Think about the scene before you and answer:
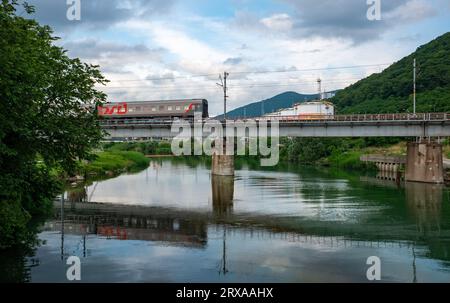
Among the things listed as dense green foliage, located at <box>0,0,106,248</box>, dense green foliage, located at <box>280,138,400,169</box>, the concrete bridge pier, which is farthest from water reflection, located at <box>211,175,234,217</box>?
dense green foliage, located at <box>280,138,400,169</box>

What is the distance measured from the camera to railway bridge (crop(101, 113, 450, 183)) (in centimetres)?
6284

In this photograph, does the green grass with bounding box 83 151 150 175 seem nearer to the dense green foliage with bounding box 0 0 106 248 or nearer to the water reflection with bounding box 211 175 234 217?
the water reflection with bounding box 211 175 234 217

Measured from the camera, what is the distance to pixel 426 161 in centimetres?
6322

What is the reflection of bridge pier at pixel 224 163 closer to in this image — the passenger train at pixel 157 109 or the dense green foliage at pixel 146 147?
the passenger train at pixel 157 109

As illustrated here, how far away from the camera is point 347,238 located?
96.3ft

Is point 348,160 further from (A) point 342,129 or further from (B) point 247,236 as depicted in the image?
(B) point 247,236

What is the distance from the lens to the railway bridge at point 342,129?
206 ft

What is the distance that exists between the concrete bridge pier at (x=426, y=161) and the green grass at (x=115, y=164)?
43.6 meters

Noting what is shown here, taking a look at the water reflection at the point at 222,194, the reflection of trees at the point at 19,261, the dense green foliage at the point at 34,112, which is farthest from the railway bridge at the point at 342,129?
the reflection of trees at the point at 19,261

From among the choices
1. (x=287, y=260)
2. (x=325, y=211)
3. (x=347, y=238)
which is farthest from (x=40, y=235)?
(x=325, y=211)

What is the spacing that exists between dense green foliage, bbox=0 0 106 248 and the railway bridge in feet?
127
